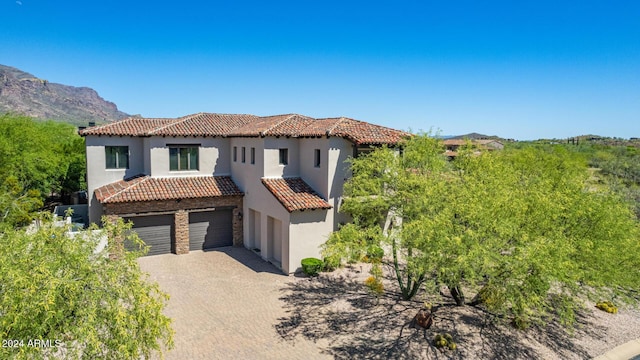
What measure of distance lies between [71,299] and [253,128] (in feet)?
64.6

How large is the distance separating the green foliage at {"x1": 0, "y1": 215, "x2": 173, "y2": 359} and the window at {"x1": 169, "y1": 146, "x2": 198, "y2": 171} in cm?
1789

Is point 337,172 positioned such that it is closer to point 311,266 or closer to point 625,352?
point 311,266

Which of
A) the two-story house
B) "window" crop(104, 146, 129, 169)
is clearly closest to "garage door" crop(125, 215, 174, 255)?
the two-story house

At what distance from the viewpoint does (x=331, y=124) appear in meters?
23.9

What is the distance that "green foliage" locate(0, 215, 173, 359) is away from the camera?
273 inches

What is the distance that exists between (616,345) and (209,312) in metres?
17.3

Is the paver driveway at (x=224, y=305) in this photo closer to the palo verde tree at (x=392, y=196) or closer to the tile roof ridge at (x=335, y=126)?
the palo verde tree at (x=392, y=196)

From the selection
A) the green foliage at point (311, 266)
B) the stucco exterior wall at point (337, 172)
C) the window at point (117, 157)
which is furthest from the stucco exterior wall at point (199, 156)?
the green foliage at point (311, 266)

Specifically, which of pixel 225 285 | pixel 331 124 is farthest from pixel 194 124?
pixel 225 285

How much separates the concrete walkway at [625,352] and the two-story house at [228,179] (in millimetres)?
13324

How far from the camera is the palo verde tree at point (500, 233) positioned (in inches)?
496

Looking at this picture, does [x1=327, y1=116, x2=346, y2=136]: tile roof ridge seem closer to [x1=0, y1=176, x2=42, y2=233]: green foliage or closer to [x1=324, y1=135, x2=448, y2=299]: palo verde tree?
[x1=324, y1=135, x2=448, y2=299]: palo verde tree

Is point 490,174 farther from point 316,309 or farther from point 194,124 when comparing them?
point 194,124

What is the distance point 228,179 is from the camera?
27734 mm
